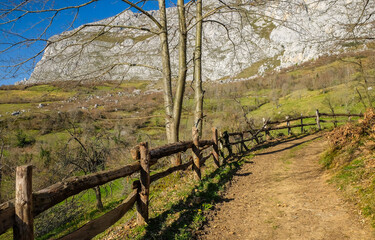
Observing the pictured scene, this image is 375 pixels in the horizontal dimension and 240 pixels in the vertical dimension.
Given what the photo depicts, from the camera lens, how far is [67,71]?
24.5ft

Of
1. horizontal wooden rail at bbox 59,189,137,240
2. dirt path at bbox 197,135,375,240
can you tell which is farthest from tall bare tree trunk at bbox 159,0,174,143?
horizontal wooden rail at bbox 59,189,137,240

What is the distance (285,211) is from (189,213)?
1972mm

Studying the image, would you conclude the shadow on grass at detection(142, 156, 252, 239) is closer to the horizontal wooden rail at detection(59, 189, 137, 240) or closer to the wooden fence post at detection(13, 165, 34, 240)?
the horizontal wooden rail at detection(59, 189, 137, 240)

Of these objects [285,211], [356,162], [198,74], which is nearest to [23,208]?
[285,211]

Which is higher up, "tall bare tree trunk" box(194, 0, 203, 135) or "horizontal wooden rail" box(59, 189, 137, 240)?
"tall bare tree trunk" box(194, 0, 203, 135)

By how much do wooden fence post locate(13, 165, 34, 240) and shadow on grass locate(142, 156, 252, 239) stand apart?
2003 mm

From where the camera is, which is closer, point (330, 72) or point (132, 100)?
point (132, 100)

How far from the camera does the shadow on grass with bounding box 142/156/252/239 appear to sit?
12.6 ft

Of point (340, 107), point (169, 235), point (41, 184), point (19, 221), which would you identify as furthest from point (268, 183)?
point (340, 107)

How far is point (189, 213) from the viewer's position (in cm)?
448

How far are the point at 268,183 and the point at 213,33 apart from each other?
745 centimetres

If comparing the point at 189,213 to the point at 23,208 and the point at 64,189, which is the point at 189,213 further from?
the point at 23,208

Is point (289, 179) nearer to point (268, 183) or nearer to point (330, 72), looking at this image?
point (268, 183)

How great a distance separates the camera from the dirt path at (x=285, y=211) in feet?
12.1
